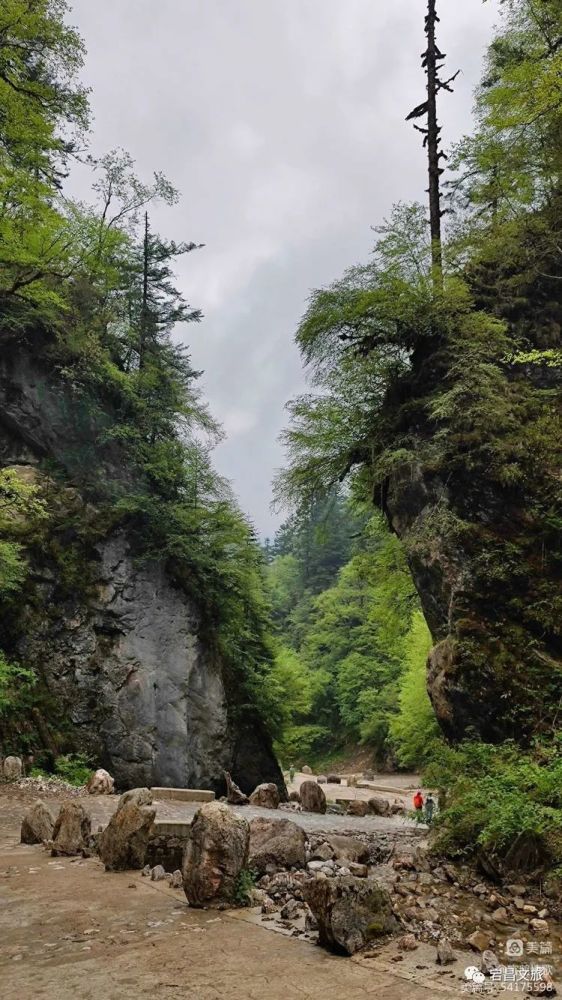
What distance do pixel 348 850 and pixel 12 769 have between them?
929 cm

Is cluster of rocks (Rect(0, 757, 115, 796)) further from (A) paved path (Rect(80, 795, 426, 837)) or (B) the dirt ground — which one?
(B) the dirt ground

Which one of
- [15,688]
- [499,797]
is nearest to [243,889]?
[499,797]

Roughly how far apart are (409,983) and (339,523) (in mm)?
55594

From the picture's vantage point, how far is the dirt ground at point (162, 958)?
13.0 feet

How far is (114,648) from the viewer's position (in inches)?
808

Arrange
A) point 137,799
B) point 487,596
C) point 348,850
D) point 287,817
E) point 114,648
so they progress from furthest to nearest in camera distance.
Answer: point 114,648 < point 287,817 < point 487,596 < point 348,850 < point 137,799

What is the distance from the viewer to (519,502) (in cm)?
1234

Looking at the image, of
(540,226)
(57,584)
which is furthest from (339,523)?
(540,226)

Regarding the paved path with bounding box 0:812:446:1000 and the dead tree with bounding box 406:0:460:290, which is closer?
the paved path with bounding box 0:812:446:1000

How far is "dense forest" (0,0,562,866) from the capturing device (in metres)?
9.80

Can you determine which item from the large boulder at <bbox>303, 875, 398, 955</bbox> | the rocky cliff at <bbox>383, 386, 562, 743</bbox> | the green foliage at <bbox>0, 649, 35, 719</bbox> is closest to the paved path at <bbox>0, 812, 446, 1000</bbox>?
the large boulder at <bbox>303, 875, 398, 955</bbox>

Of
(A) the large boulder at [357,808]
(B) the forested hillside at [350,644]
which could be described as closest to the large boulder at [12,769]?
(B) the forested hillside at [350,644]

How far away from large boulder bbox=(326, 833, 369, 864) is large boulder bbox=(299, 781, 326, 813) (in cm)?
898

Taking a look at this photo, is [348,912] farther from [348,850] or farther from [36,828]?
[36,828]
